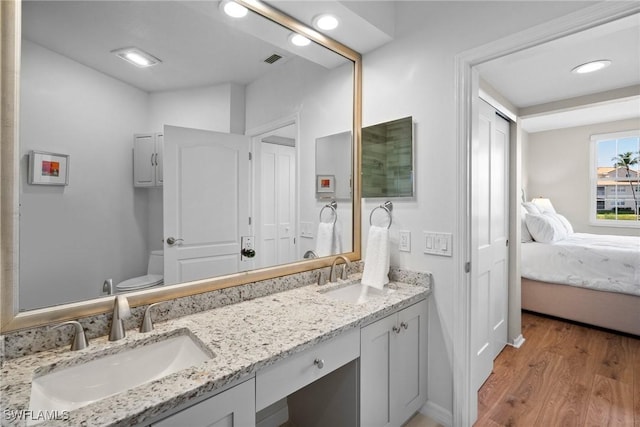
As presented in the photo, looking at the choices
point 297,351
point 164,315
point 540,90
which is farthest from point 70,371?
point 540,90

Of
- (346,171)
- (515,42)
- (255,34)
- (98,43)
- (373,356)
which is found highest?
(255,34)

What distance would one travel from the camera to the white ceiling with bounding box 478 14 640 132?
150 centimetres

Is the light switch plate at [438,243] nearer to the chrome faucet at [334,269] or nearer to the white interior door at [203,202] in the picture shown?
the chrome faucet at [334,269]

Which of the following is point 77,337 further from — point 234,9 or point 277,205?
point 234,9

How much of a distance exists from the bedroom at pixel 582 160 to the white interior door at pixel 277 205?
46.9 inches

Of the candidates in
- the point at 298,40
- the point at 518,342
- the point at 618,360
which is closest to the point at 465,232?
the point at 298,40

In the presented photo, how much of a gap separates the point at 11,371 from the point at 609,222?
7.00 metres

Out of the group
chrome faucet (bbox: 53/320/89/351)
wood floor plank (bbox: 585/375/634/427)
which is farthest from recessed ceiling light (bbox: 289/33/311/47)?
wood floor plank (bbox: 585/375/634/427)

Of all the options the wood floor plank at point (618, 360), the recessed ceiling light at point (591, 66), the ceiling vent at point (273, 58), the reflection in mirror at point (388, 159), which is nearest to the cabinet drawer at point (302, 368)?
the reflection in mirror at point (388, 159)

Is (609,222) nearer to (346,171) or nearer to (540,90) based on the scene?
(540,90)

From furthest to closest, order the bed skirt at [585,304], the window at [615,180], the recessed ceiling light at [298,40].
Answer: the window at [615,180], the bed skirt at [585,304], the recessed ceiling light at [298,40]

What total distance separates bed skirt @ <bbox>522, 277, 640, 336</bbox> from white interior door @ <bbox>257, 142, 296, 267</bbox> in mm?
3087

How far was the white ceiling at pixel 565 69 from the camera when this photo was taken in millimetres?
1499

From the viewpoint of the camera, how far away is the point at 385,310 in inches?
55.3
